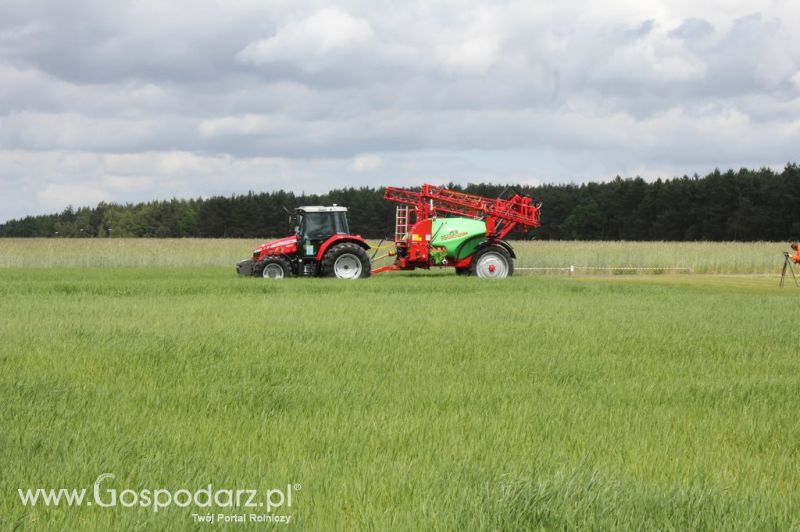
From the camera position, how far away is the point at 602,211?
88000 millimetres

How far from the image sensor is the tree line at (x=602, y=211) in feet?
245

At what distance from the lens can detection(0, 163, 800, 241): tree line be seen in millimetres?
74625

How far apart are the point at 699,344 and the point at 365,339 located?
14.7 ft

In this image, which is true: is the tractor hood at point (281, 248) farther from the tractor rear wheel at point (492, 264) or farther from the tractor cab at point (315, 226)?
the tractor rear wheel at point (492, 264)

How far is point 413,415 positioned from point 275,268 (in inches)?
742

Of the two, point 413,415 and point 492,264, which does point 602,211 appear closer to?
point 492,264

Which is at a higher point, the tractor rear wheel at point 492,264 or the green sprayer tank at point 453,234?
the green sprayer tank at point 453,234

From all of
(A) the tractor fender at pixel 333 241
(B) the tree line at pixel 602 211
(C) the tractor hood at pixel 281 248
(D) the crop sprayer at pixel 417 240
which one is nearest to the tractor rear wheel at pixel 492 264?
(D) the crop sprayer at pixel 417 240

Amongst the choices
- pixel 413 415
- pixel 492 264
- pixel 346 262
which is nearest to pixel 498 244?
pixel 492 264

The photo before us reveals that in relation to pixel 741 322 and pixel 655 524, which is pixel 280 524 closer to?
pixel 655 524

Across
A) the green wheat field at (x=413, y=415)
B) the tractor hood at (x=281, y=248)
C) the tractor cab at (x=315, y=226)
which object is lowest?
the green wheat field at (x=413, y=415)

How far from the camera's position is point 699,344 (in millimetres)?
11797

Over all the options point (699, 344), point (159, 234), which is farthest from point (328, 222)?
point (159, 234)

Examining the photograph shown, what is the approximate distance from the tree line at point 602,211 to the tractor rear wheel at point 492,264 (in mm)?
49990
